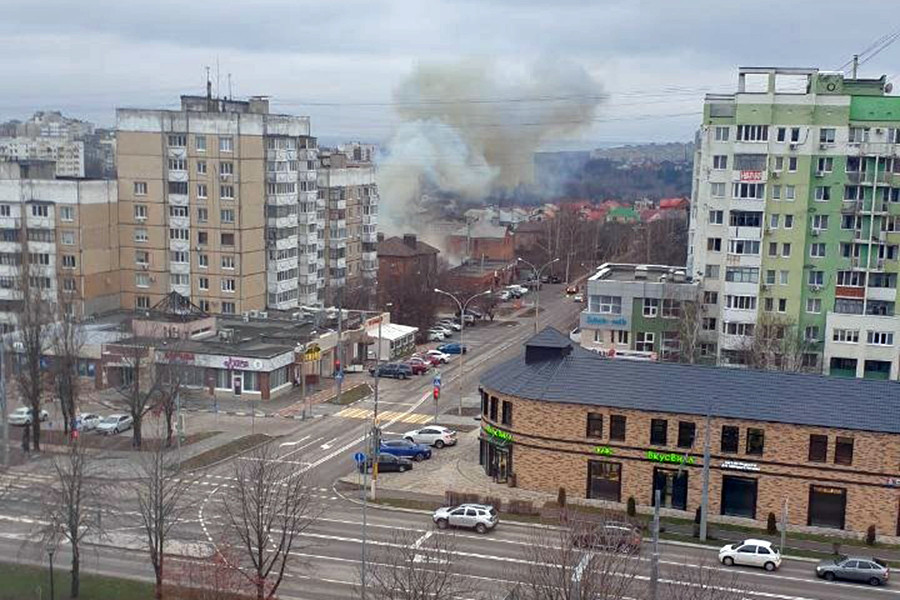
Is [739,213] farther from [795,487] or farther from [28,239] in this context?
[28,239]

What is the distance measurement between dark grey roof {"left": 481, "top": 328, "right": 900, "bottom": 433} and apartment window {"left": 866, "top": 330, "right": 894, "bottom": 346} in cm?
2060

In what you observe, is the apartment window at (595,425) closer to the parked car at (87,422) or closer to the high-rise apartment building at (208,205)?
the parked car at (87,422)

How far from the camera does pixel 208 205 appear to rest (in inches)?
2436

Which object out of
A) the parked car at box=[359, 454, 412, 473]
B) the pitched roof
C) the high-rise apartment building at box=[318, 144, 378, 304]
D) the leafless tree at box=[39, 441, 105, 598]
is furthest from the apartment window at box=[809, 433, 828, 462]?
the pitched roof

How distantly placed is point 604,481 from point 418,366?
23560mm

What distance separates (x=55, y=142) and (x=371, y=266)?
124712 mm

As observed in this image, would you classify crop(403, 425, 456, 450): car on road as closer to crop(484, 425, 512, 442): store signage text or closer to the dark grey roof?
crop(484, 425, 512, 442): store signage text

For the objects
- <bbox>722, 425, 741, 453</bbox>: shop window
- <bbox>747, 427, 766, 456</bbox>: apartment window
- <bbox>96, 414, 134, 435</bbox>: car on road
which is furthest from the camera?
<bbox>96, 414, 134, 435</bbox>: car on road

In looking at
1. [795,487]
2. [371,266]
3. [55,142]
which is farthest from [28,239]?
[55,142]

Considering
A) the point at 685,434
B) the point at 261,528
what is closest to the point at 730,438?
the point at 685,434

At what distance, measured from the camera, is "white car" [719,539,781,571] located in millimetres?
28609

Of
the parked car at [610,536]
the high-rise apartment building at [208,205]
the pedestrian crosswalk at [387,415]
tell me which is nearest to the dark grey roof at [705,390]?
the parked car at [610,536]

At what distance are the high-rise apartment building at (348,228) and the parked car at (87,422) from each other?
87.6 ft

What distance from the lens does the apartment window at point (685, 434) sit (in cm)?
3344
